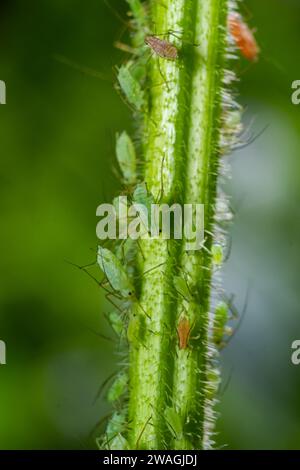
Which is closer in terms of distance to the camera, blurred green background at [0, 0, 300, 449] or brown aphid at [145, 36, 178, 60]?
brown aphid at [145, 36, 178, 60]

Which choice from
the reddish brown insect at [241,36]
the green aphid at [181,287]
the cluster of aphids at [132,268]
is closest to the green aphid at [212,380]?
the cluster of aphids at [132,268]

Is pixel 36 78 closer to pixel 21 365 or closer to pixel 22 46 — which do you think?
pixel 22 46

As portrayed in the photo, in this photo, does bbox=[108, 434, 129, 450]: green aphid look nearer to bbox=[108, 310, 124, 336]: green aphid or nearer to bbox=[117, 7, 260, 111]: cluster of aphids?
bbox=[108, 310, 124, 336]: green aphid

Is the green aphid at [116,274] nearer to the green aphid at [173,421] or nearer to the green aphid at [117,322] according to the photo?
the green aphid at [117,322]

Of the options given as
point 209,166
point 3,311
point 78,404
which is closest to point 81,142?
point 3,311

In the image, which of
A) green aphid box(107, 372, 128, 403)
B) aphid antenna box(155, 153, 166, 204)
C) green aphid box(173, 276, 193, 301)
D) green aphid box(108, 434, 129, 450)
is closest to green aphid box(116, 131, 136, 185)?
aphid antenna box(155, 153, 166, 204)

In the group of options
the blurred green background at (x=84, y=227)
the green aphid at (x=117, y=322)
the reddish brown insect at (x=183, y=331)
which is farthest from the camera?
the blurred green background at (x=84, y=227)

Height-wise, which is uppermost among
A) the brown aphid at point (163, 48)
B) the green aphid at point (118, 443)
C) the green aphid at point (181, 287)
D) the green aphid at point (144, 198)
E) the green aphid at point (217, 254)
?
the brown aphid at point (163, 48)
